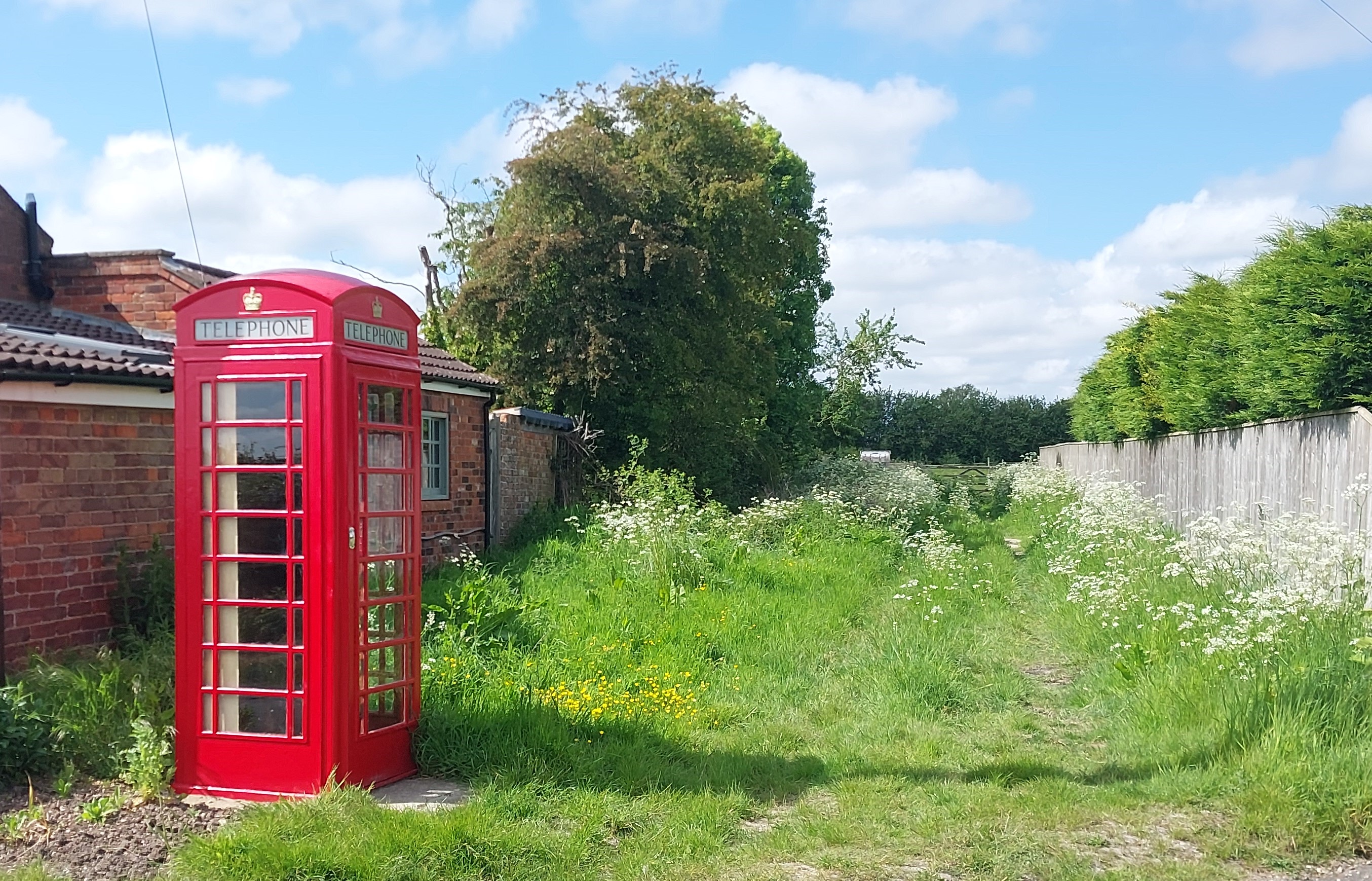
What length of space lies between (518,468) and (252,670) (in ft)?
36.0

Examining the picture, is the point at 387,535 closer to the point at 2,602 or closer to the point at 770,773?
the point at 770,773

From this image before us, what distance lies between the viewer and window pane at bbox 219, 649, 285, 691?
240 inches

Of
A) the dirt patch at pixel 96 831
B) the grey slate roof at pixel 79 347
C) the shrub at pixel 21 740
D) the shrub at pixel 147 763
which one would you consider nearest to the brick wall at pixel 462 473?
the grey slate roof at pixel 79 347

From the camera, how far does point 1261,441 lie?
11.5 metres

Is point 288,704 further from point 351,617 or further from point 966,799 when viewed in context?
point 966,799

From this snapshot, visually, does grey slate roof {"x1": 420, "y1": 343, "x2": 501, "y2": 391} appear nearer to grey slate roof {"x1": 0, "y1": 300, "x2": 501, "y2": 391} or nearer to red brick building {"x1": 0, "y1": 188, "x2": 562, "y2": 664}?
grey slate roof {"x1": 0, "y1": 300, "x2": 501, "y2": 391}

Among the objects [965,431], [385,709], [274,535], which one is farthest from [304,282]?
[965,431]

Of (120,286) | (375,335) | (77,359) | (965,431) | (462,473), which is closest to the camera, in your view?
(375,335)

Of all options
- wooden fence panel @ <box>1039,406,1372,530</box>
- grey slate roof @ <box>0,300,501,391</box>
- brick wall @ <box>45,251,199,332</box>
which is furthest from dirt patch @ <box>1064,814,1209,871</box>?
brick wall @ <box>45,251,199,332</box>

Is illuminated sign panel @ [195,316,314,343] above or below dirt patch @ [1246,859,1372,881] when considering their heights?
above

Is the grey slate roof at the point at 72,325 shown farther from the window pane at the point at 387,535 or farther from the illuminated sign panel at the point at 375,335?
the window pane at the point at 387,535

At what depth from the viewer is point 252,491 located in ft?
20.1

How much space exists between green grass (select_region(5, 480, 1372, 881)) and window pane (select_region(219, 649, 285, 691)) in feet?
2.64

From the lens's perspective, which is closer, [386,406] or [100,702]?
[386,406]
